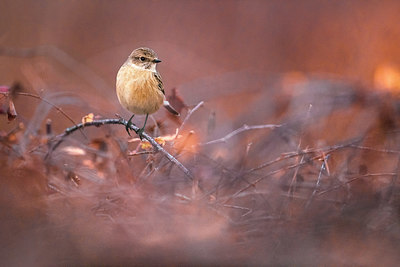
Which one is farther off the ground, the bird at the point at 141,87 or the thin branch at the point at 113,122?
the bird at the point at 141,87

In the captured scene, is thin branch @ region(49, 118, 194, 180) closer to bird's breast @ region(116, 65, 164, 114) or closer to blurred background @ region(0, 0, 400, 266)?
blurred background @ region(0, 0, 400, 266)

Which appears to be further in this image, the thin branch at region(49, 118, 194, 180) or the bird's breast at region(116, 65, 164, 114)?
the bird's breast at region(116, 65, 164, 114)

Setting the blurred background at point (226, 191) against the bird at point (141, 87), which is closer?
the blurred background at point (226, 191)

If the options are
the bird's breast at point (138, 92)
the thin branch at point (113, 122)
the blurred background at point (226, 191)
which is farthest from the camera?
the bird's breast at point (138, 92)

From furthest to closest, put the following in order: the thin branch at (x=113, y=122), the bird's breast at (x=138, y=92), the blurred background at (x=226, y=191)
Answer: the bird's breast at (x=138, y=92), the thin branch at (x=113, y=122), the blurred background at (x=226, y=191)

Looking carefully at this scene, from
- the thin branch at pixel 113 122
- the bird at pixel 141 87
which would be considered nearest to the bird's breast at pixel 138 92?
the bird at pixel 141 87

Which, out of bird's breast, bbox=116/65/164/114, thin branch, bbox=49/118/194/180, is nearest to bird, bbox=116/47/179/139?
bird's breast, bbox=116/65/164/114

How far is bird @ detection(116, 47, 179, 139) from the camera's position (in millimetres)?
1635

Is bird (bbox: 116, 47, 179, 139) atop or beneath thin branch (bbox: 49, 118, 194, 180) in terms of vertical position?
atop

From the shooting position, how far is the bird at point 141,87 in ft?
5.36

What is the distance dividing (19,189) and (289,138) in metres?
1.05

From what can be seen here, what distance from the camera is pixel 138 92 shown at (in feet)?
5.42

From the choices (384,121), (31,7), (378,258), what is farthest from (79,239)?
(31,7)

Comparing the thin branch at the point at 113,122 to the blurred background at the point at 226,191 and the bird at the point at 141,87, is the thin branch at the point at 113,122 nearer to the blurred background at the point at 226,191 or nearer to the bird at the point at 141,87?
the blurred background at the point at 226,191
